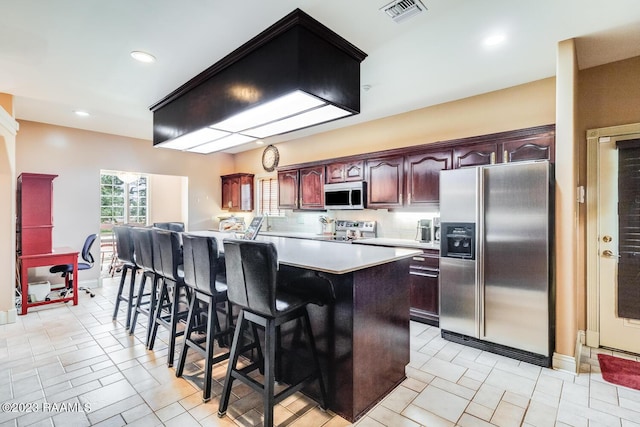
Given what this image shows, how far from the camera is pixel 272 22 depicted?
2.11 m

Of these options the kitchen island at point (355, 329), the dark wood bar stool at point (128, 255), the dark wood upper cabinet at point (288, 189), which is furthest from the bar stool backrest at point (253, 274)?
the dark wood upper cabinet at point (288, 189)

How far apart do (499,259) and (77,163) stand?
21.4 ft

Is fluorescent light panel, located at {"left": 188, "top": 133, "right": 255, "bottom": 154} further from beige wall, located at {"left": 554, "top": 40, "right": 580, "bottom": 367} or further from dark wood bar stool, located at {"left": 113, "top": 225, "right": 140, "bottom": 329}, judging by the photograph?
beige wall, located at {"left": 554, "top": 40, "right": 580, "bottom": 367}

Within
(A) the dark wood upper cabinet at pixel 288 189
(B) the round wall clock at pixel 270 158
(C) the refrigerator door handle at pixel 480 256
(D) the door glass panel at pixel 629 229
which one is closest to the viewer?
(D) the door glass panel at pixel 629 229

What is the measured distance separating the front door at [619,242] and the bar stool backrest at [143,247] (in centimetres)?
454

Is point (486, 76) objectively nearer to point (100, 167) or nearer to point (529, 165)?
point (529, 165)

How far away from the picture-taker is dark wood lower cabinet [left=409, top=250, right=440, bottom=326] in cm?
355

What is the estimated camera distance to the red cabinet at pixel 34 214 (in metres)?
4.11

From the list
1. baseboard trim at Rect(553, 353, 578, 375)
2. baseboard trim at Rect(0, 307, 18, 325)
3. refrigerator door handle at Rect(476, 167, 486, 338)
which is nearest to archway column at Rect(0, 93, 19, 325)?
baseboard trim at Rect(0, 307, 18, 325)

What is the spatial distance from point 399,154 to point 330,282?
2737mm

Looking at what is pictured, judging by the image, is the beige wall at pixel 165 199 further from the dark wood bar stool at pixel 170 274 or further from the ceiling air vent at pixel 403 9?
the ceiling air vent at pixel 403 9

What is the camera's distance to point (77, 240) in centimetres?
525

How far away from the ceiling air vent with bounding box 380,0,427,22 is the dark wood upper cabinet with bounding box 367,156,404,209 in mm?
2265

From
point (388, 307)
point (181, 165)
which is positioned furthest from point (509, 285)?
point (181, 165)
